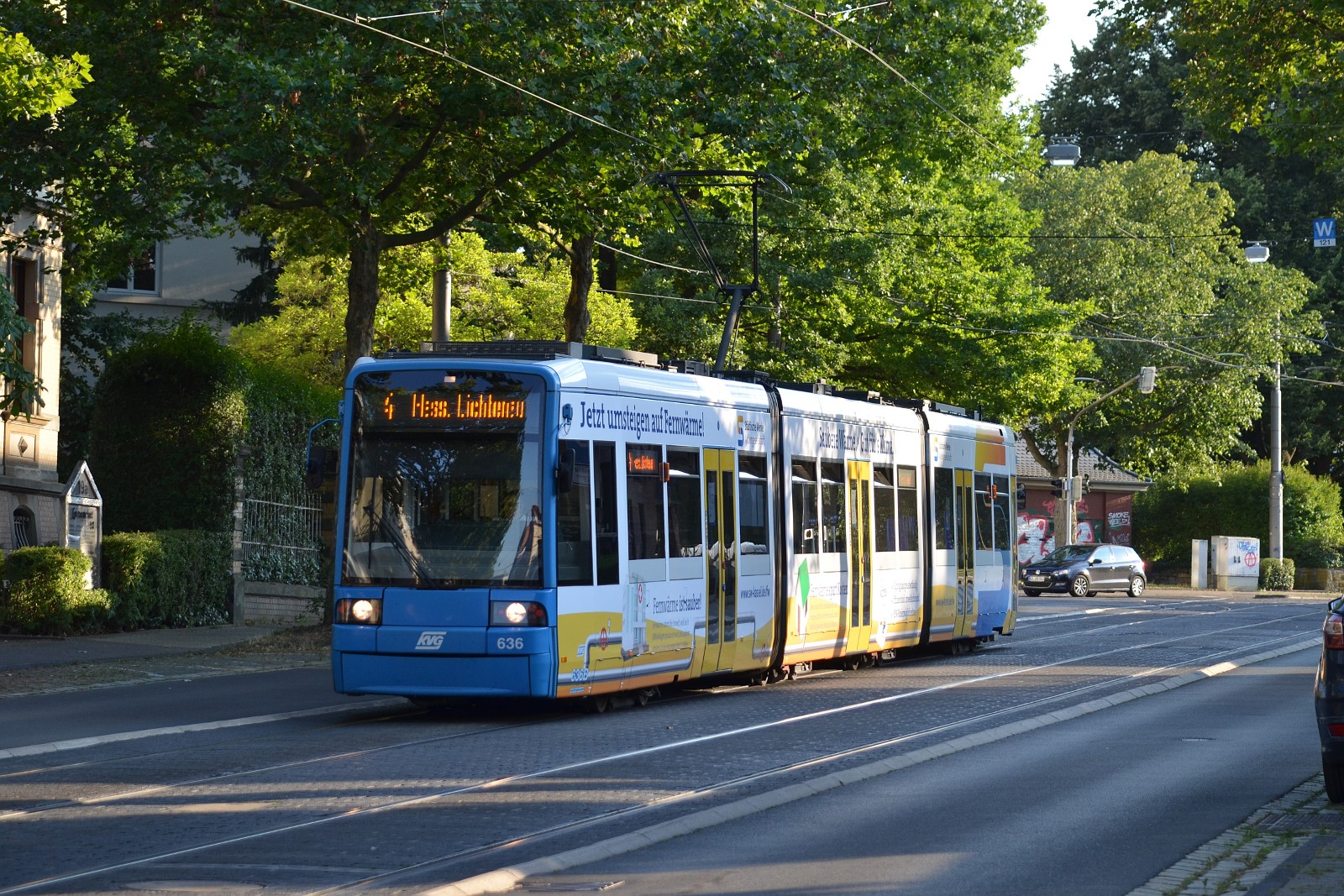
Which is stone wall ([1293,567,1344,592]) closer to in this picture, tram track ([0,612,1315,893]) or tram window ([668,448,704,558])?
tram track ([0,612,1315,893])

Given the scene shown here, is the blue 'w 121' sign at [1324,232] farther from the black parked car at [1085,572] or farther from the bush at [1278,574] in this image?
the bush at [1278,574]

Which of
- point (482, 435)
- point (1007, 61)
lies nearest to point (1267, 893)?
point (482, 435)

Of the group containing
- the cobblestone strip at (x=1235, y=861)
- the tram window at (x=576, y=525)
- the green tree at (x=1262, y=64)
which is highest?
the green tree at (x=1262, y=64)

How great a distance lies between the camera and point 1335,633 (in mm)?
9797

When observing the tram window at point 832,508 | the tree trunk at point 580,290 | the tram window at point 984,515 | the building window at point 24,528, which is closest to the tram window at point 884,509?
the tram window at point 832,508

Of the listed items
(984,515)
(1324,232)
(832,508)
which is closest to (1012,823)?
(832,508)

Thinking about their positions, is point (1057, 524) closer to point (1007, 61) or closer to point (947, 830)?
point (1007, 61)

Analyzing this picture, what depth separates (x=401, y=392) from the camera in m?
14.9

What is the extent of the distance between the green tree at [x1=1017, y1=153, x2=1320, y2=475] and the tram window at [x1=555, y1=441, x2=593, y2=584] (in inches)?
1660

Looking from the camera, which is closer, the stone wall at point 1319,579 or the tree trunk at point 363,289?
the tree trunk at point 363,289

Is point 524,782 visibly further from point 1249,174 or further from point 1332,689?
point 1249,174

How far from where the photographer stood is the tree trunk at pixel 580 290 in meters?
27.5

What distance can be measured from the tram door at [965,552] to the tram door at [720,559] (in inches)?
269

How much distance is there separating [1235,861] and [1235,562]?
52496 mm
